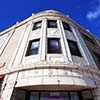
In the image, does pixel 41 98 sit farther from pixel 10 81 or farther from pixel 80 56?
pixel 80 56

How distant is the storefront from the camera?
4836mm

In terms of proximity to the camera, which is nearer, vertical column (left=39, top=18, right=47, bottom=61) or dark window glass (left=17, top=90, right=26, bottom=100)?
dark window glass (left=17, top=90, right=26, bottom=100)

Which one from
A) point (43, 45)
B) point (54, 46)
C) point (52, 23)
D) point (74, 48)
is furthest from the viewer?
point (52, 23)

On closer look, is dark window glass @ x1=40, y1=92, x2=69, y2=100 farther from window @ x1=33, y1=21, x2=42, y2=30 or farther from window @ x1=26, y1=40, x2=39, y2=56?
window @ x1=33, y1=21, x2=42, y2=30

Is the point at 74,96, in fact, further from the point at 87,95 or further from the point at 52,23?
the point at 52,23

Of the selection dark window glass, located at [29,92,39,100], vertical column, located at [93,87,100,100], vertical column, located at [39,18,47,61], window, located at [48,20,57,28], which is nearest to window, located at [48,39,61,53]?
vertical column, located at [39,18,47,61]

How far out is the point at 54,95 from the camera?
4.98m

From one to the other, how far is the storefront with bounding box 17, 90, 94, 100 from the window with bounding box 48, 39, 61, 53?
3088mm

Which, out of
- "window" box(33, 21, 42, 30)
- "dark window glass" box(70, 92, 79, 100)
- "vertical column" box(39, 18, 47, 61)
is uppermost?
"window" box(33, 21, 42, 30)

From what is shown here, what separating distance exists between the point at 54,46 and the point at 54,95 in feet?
12.5

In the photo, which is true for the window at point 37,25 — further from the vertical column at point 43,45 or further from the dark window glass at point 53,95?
the dark window glass at point 53,95

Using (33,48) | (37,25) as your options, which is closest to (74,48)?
(33,48)

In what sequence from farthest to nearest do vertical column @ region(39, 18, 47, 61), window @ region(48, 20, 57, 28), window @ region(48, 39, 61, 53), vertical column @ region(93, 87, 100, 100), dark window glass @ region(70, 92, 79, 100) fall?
1. window @ region(48, 20, 57, 28)
2. window @ region(48, 39, 61, 53)
3. vertical column @ region(39, 18, 47, 61)
4. dark window glass @ region(70, 92, 79, 100)
5. vertical column @ region(93, 87, 100, 100)

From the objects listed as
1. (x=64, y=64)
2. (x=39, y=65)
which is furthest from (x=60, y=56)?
(x=39, y=65)
